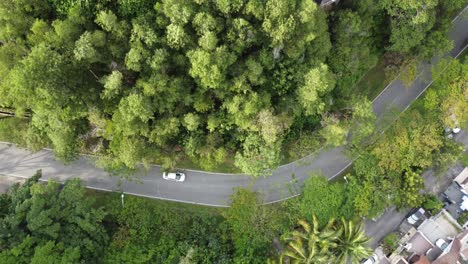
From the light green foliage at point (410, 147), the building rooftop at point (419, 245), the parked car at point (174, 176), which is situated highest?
the parked car at point (174, 176)

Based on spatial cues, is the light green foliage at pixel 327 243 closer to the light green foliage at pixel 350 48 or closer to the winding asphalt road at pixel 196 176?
the winding asphalt road at pixel 196 176

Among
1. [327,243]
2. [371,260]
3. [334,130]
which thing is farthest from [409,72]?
[371,260]

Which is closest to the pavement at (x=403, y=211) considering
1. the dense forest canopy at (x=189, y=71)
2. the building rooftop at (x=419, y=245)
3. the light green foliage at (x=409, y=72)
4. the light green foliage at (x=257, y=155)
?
the building rooftop at (x=419, y=245)

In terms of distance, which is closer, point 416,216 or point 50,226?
point 50,226

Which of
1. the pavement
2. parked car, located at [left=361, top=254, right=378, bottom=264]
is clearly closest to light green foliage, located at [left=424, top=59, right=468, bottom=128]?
the pavement

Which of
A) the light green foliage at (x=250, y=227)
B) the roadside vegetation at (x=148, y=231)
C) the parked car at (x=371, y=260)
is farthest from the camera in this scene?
the parked car at (x=371, y=260)

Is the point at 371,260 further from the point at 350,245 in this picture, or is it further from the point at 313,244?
the point at 313,244
